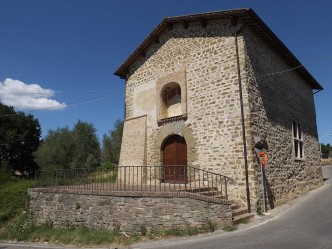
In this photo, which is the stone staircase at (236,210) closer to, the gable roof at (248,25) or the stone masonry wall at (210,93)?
the stone masonry wall at (210,93)

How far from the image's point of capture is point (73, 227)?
10.4 metres

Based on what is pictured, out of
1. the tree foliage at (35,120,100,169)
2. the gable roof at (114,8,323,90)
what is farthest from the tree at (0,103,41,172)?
the gable roof at (114,8,323,90)

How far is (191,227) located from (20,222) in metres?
7.49

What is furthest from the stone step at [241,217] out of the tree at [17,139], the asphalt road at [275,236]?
the tree at [17,139]

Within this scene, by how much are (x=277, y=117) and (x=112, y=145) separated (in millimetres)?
23923

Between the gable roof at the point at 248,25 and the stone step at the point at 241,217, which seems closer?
the stone step at the point at 241,217

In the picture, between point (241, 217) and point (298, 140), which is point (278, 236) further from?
point (298, 140)

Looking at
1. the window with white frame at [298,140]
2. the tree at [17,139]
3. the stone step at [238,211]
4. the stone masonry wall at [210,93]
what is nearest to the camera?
the stone step at [238,211]

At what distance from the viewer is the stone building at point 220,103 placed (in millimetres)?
10664

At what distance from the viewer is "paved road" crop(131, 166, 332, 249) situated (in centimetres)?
660

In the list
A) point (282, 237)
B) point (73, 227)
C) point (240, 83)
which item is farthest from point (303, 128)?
point (73, 227)

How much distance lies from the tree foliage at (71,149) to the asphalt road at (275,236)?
2266cm

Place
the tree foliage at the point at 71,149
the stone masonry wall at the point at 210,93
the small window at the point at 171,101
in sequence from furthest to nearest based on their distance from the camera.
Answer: the tree foliage at the point at 71,149
the small window at the point at 171,101
the stone masonry wall at the point at 210,93

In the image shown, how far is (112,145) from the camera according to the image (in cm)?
3391
